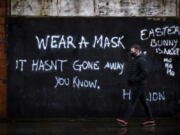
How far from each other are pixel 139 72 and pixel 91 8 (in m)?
2.55

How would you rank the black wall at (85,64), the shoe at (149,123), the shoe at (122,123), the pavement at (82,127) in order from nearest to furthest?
the pavement at (82,127) → the shoe at (122,123) → the shoe at (149,123) → the black wall at (85,64)

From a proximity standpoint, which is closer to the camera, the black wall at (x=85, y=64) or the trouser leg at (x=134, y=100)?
the trouser leg at (x=134, y=100)

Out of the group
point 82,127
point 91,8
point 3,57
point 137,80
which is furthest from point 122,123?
point 3,57

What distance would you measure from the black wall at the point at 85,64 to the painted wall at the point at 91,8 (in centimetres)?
17

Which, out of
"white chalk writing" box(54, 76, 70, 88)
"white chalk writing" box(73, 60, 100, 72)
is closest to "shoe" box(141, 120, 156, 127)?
"white chalk writing" box(73, 60, 100, 72)

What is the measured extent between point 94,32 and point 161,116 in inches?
111

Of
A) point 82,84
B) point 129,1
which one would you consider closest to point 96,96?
point 82,84

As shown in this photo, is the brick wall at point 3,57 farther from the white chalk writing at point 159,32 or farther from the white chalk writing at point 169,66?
the white chalk writing at point 169,66

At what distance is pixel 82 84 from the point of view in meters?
15.3

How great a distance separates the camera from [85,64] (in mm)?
15289

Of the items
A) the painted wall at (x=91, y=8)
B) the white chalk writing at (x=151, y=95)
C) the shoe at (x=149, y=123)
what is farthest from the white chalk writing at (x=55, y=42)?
the shoe at (x=149, y=123)

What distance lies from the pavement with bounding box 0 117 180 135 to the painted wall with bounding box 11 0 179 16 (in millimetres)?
2758

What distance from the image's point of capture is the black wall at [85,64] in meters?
15.2

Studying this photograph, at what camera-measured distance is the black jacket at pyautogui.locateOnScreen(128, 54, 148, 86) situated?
1362cm
